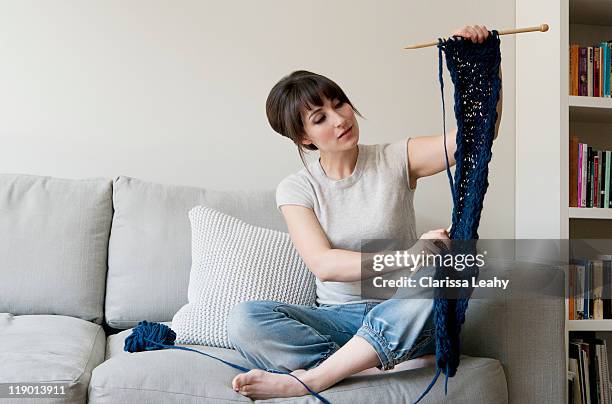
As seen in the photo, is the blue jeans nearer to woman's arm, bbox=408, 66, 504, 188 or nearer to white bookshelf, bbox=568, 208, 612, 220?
woman's arm, bbox=408, 66, 504, 188

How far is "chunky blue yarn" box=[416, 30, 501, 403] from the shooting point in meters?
1.53

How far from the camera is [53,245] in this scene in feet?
6.98

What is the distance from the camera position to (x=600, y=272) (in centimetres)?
257

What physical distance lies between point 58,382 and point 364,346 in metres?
0.60

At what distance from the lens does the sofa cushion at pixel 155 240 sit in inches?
82.7

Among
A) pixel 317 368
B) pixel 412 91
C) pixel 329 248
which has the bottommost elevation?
pixel 317 368

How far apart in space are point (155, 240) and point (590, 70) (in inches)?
63.1

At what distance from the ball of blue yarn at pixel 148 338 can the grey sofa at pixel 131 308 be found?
30mm

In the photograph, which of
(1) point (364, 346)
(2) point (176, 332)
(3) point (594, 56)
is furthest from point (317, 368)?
(3) point (594, 56)

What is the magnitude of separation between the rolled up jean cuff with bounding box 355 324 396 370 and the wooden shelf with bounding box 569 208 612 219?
1241 mm

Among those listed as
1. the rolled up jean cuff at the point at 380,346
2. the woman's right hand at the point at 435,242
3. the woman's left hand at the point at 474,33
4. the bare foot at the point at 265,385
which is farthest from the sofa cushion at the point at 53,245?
the woman's left hand at the point at 474,33

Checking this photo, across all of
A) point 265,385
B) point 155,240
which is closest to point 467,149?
point 265,385

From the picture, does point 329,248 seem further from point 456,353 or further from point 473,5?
point 473,5

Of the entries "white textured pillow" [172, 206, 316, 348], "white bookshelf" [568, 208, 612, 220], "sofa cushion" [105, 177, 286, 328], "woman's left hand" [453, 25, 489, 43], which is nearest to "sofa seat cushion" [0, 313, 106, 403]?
"sofa cushion" [105, 177, 286, 328]
